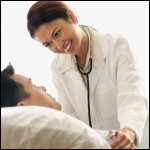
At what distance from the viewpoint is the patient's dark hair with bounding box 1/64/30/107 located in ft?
4.31

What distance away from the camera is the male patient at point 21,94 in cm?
131

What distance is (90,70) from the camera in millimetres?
1603

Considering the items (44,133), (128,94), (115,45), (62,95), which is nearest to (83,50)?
(115,45)

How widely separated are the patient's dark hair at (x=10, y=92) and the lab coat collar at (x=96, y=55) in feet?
1.26

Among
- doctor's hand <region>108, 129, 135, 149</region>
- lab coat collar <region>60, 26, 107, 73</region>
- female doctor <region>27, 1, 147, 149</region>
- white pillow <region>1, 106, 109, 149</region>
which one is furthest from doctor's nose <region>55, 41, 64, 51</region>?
white pillow <region>1, 106, 109, 149</region>

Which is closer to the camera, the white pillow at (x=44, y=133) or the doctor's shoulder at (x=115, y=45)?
the white pillow at (x=44, y=133)

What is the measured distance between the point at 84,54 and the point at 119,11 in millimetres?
732

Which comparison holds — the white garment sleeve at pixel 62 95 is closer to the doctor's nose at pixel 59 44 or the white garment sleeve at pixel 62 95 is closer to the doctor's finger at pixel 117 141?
the doctor's nose at pixel 59 44

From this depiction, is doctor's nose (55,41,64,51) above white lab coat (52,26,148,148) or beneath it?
above

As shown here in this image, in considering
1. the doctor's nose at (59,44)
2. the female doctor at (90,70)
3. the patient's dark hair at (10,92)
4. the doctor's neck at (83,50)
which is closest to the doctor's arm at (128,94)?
the female doctor at (90,70)

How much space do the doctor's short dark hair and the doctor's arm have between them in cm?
33

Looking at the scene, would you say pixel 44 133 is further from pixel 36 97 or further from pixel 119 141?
pixel 36 97

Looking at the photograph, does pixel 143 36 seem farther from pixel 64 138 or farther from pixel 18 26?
pixel 64 138

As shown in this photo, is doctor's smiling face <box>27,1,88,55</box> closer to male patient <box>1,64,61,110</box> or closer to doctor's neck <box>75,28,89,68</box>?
doctor's neck <box>75,28,89,68</box>
